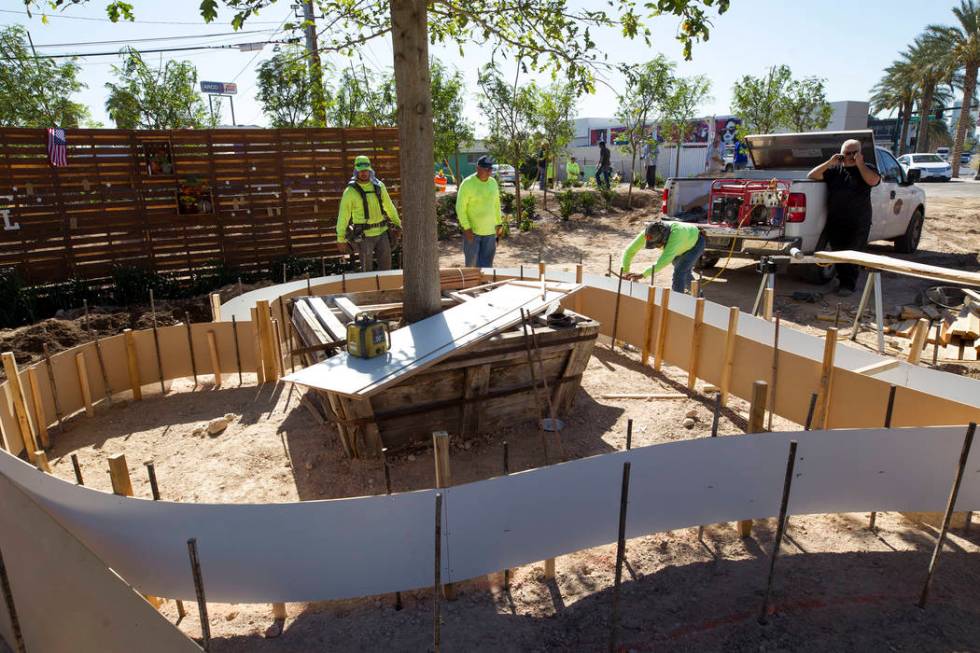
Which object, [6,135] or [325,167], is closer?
[6,135]

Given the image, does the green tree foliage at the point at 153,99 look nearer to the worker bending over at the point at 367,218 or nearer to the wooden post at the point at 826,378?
the worker bending over at the point at 367,218

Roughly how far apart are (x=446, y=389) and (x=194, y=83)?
17606mm

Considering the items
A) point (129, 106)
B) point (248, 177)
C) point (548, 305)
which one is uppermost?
point (129, 106)

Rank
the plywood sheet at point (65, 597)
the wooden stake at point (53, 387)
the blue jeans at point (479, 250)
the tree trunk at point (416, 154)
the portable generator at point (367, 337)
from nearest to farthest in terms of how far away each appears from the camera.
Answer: the plywood sheet at point (65, 597) < the portable generator at point (367, 337) < the tree trunk at point (416, 154) < the wooden stake at point (53, 387) < the blue jeans at point (479, 250)

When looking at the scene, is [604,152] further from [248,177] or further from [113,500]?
[113,500]

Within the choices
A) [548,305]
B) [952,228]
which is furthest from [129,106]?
[952,228]

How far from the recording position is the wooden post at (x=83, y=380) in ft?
16.7

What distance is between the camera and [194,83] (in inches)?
699

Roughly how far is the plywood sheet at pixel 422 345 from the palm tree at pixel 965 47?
33825mm

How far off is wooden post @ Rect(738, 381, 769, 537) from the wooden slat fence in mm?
9047

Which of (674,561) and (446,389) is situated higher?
(446,389)

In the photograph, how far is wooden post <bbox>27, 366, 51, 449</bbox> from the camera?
4535mm

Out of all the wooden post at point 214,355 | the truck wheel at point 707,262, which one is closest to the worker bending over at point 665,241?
the truck wheel at point 707,262

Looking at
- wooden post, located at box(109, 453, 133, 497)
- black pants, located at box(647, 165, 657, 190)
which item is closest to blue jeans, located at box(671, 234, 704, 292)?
wooden post, located at box(109, 453, 133, 497)
